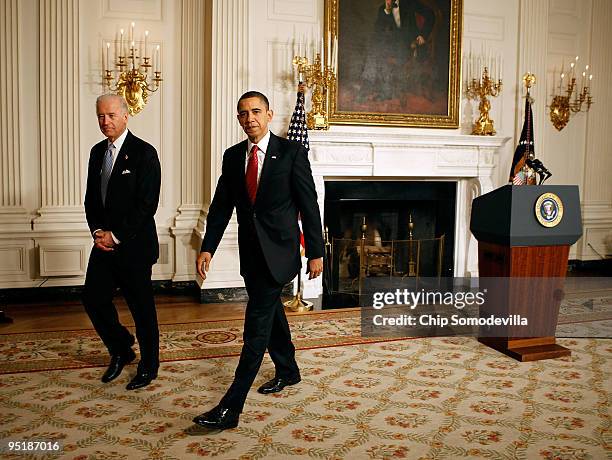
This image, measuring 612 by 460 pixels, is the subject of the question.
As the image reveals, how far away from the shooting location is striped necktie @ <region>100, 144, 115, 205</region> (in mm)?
3756

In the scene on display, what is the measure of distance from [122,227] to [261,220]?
2.92 ft

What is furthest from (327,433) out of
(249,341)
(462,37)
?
(462,37)

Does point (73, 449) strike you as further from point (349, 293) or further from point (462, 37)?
point (462, 37)

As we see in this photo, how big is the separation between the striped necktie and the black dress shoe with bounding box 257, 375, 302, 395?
147cm

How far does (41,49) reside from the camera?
6133mm

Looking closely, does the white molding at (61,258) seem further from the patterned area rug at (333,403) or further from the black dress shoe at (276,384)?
the black dress shoe at (276,384)

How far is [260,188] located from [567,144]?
20.1ft

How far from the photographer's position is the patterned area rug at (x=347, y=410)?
9.87ft

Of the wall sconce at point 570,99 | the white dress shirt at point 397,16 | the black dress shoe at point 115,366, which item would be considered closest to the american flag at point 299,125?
the white dress shirt at point 397,16

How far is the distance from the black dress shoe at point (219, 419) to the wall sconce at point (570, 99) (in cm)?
630

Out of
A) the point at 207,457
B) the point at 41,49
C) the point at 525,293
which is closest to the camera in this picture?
the point at 207,457

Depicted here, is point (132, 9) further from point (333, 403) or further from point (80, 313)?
point (333, 403)

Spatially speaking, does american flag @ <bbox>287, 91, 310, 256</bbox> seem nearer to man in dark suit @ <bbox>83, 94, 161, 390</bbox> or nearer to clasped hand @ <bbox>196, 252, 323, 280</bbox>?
man in dark suit @ <bbox>83, 94, 161, 390</bbox>

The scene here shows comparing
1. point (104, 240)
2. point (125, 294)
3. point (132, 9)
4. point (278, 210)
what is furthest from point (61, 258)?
point (278, 210)
